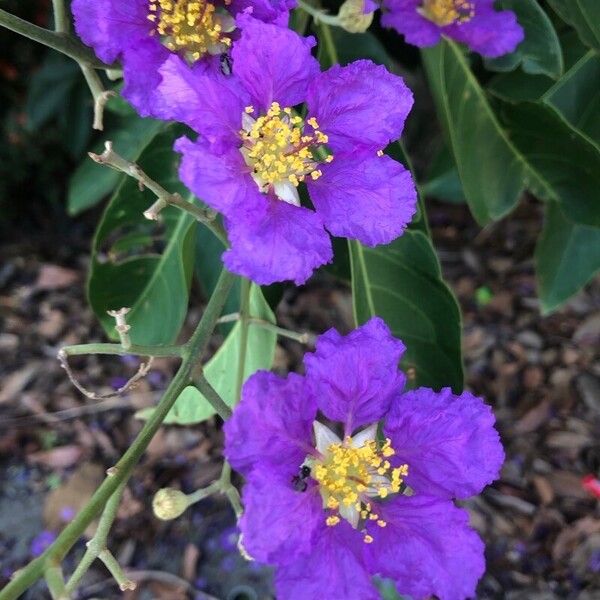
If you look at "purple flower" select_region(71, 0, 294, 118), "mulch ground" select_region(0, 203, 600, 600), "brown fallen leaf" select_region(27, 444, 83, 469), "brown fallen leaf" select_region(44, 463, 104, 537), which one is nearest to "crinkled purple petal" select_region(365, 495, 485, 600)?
"purple flower" select_region(71, 0, 294, 118)

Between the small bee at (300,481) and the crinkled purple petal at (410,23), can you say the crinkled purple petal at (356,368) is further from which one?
the crinkled purple petal at (410,23)

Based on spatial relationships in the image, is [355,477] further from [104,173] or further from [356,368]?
[104,173]

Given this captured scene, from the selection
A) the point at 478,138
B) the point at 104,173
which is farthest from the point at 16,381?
the point at 478,138

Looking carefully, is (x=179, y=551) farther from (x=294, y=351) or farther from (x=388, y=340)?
(x=388, y=340)

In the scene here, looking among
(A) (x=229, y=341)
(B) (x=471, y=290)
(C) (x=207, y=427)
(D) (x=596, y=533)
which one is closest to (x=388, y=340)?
(A) (x=229, y=341)

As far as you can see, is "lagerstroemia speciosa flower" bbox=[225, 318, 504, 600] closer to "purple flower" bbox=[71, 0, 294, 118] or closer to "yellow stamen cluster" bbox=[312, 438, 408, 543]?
"yellow stamen cluster" bbox=[312, 438, 408, 543]

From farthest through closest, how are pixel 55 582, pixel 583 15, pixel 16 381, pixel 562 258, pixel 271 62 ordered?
pixel 16 381
pixel 562 258
pixel 583 15
pixel 271 62
pixel 55 582

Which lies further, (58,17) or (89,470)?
(89,470)

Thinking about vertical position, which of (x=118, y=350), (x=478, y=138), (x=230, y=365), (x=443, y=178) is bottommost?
(x=443, y=178)
